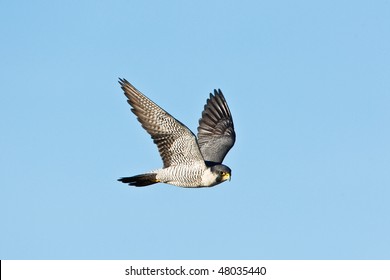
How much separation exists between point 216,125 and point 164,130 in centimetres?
398

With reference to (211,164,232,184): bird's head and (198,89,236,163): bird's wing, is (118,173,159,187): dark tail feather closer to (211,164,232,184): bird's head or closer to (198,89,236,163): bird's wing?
(211,164,232,184): bird's head

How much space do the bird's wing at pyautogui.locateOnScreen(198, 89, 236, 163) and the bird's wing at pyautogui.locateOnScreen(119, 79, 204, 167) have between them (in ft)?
9.35

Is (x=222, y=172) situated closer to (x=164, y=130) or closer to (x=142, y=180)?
(x=164, y=130)

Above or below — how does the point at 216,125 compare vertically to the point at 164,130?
above

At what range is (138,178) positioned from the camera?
56.7 feet

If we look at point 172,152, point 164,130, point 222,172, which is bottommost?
point 222,172

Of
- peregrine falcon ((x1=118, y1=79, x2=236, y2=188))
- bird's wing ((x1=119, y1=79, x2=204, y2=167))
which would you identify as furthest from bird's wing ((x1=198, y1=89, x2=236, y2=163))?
bird's wing ((x1=119, y1=79, x2=204, y2=167))

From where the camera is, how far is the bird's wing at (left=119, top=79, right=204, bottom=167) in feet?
55.2

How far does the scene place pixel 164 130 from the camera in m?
17.0

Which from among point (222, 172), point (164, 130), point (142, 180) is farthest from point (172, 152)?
point (222, 172)

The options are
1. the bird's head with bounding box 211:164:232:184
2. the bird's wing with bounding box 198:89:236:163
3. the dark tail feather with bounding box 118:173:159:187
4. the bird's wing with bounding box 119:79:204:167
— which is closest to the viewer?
the bird's wing with bounding box 119:79:204:167
